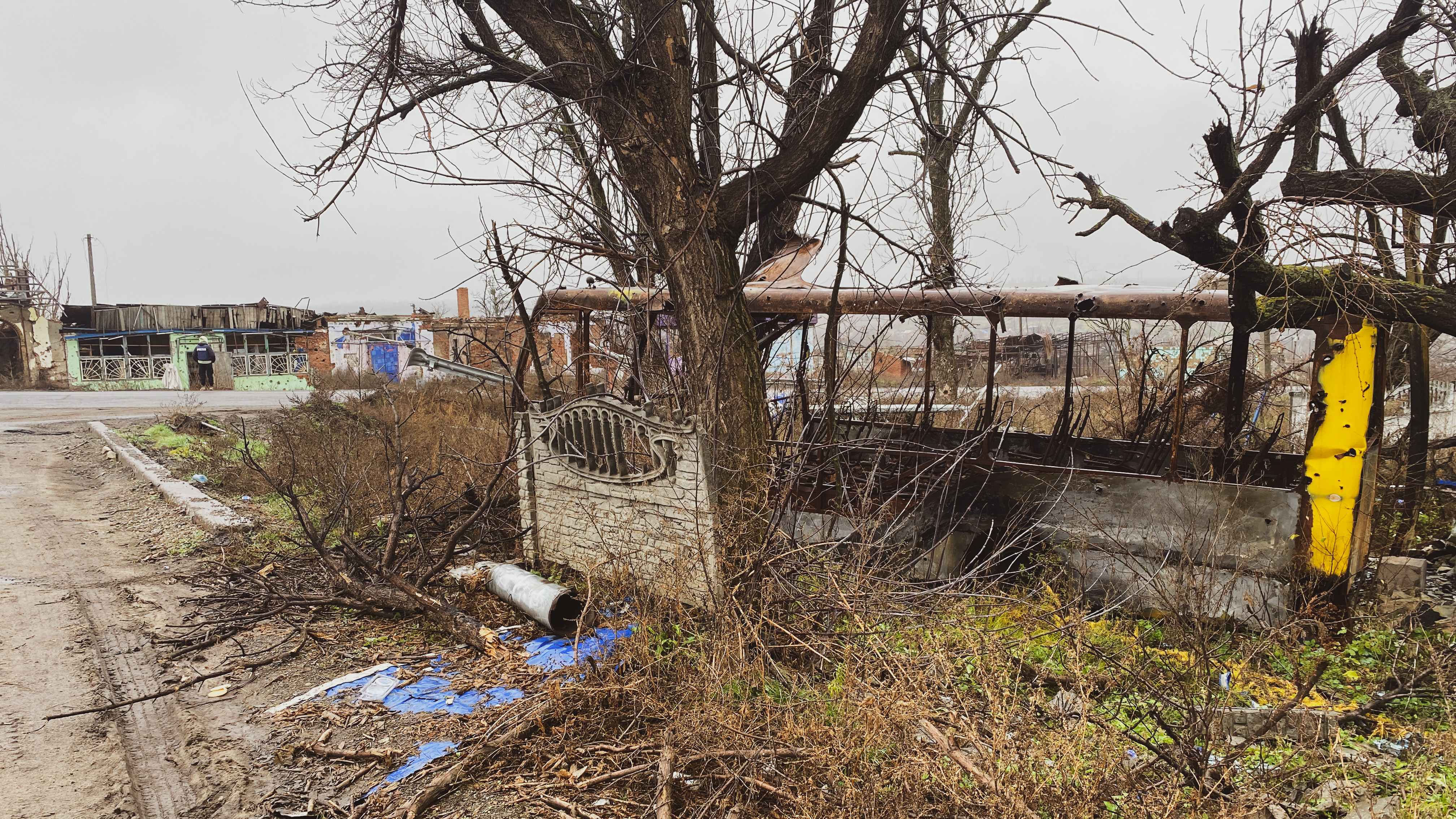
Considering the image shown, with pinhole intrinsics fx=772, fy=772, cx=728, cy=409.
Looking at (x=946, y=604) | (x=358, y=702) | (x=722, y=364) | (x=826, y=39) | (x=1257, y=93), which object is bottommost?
(x=358, y=702)

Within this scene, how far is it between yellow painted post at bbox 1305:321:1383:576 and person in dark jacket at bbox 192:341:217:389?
4075 cm

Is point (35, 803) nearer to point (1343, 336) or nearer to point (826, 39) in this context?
point (826, 39)

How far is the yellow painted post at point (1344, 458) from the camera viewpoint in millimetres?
5684

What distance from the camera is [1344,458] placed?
5.70 metres

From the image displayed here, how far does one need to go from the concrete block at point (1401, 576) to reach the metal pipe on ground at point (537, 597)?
6.06m

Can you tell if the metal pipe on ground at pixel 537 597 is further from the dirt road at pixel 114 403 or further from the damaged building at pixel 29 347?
the damaged building at pixel 29 347

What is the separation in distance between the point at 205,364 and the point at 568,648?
38.5 meters

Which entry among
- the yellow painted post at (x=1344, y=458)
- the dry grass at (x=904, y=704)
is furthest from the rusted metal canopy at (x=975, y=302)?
the dry grass at (x=904, y=704)

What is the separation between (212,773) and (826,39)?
17.5 ft

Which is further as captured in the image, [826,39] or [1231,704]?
[826,39]

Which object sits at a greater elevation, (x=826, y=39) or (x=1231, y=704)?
(x=826, y=39)

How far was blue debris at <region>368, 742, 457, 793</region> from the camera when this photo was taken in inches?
144

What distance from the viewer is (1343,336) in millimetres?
5719

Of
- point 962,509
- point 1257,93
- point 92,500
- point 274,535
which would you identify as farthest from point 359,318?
point 1257,93
